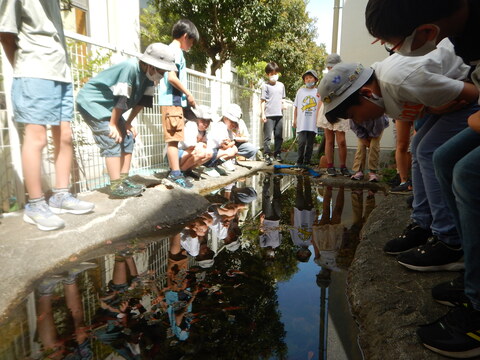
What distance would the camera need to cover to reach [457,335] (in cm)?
109

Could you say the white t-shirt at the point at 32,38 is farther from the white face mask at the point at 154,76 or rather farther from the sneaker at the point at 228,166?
the sneaker at the point at 228,166

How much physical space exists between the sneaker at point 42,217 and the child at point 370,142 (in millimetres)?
3670

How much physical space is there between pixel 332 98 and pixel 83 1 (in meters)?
4.88

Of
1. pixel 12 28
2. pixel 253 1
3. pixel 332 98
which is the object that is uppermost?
pixel 253 1

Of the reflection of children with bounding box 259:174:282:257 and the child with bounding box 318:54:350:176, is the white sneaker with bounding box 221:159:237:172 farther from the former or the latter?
the child with bounding box 318:54:350:176

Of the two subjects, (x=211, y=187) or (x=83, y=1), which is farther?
(x=83, y=1)

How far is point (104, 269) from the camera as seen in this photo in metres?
1.98

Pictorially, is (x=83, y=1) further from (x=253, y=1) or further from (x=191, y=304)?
(x=191, y=304)

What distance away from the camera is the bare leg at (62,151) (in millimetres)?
2428

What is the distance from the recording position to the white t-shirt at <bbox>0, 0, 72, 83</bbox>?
2.02 metres

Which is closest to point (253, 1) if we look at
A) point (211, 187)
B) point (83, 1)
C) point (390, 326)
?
point (83, 1)

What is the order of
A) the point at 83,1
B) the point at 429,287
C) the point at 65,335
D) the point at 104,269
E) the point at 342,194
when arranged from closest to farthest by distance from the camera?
the point at 65,335, the point at 429,287, the point at 104,269, the point at 342,194, the point at 83,1

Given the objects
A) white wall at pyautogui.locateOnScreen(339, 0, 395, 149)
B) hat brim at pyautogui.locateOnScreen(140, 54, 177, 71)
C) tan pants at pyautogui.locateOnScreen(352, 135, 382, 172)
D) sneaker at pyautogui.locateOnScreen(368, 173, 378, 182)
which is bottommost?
sneaker at pyautogui.locateOnScreen(368, 173, 378, 182)

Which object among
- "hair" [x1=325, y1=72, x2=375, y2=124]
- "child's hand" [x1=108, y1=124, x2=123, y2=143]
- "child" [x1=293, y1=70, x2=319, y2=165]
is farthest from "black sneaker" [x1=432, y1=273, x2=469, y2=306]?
"child" [x1=293, y1=70, x2=319, y2=165]
